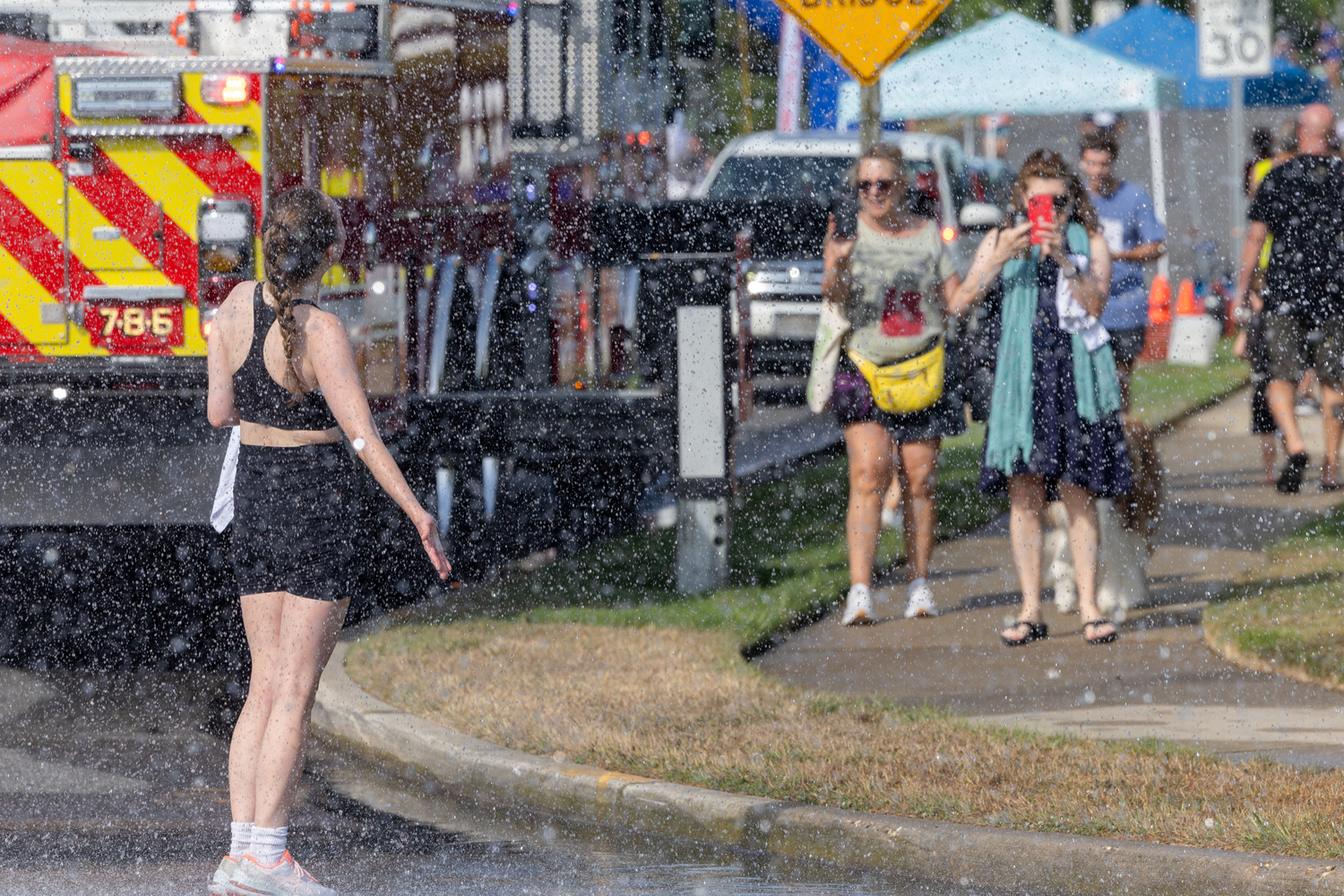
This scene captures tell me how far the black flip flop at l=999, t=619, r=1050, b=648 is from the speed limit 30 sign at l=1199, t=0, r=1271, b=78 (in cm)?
1318

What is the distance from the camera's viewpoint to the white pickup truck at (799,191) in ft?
56.7

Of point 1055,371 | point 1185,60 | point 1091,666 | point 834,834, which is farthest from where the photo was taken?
point 1185,60

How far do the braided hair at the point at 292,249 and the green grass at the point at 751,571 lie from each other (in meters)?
3.36

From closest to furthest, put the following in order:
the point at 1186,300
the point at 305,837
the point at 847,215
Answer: the point at 305,837, the point at 847,215, the point at 1186,300

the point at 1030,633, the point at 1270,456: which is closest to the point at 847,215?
the point at 1030,633

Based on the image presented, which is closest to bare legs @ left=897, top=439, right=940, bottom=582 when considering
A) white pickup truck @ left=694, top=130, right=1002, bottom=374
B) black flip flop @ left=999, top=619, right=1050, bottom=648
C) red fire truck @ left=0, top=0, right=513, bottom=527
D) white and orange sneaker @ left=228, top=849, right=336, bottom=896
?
black flip flop @ left=999, top=619, right=1050, bottom=648

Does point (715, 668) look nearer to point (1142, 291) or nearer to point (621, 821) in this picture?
point (621, 821)

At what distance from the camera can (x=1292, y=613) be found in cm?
814

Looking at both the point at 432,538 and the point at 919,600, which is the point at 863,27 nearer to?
the point at 919,600

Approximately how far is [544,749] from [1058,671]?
6.91 feet

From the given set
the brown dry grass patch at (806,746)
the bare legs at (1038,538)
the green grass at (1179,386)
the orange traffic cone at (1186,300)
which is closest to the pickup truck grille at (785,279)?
the green grass at (1179,386)

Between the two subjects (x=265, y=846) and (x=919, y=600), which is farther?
(x=919, y=600)

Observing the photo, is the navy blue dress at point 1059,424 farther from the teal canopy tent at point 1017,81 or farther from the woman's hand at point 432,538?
the teal canopy tent at point 1017,81

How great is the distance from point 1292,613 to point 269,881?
4.78 meters
